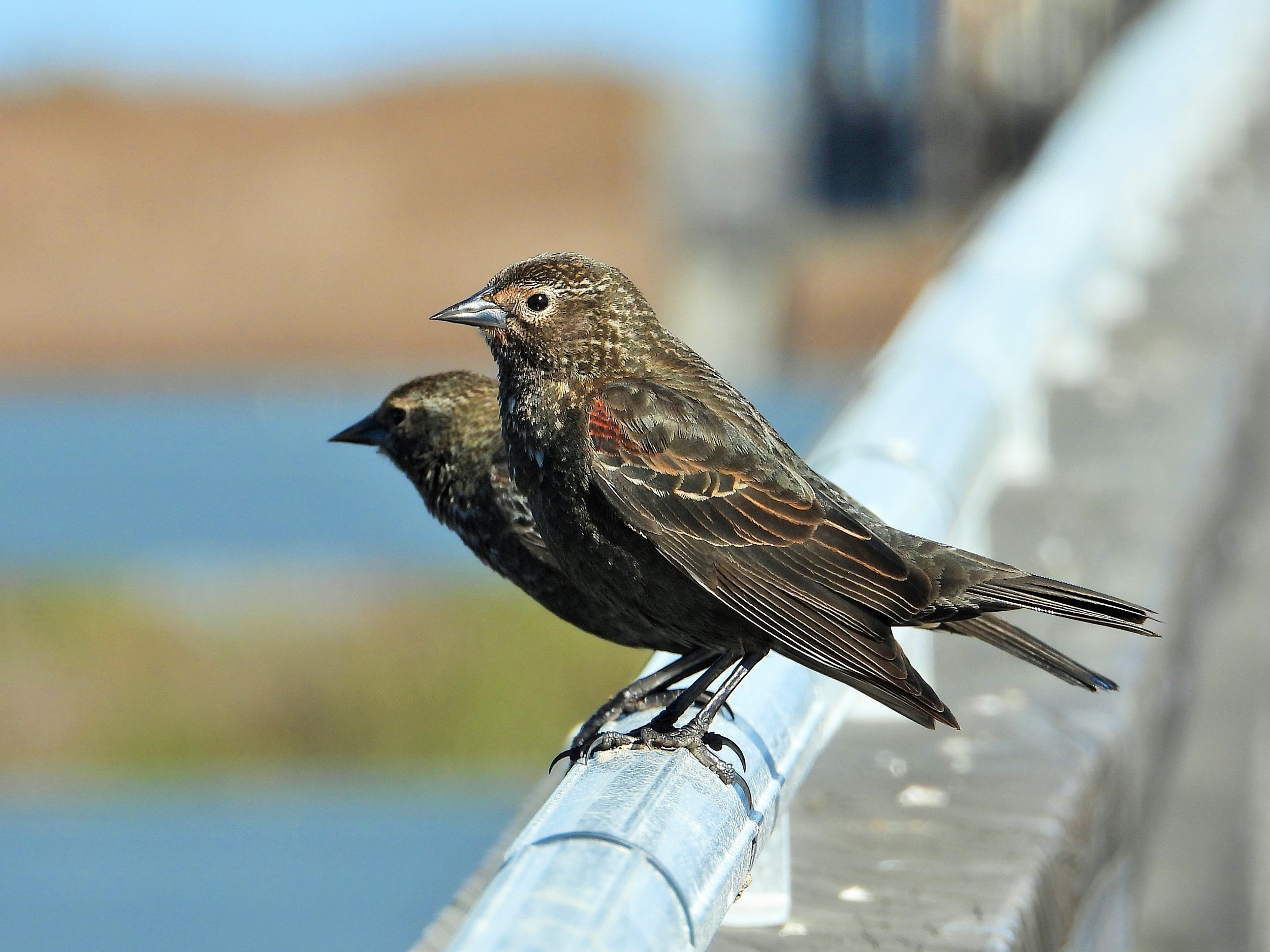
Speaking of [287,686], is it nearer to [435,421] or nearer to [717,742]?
[435,421]

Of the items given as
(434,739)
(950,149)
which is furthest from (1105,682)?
(950,149)

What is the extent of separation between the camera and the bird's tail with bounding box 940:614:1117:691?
8.96 ft

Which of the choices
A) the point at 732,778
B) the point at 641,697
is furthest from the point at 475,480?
the point at 732,778

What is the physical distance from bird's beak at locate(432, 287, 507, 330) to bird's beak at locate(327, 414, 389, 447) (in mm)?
705

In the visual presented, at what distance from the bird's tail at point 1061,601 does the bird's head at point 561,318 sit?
0.74m

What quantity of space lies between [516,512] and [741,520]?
67 centimetres

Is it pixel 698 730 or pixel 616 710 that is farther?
pixel 616 710

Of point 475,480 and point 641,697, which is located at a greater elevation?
point 475,480

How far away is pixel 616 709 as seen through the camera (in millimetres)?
2877

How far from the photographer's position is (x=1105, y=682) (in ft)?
8.90

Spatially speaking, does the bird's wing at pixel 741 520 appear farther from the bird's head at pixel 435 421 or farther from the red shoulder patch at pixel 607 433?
the bird's head at pixel 435 421

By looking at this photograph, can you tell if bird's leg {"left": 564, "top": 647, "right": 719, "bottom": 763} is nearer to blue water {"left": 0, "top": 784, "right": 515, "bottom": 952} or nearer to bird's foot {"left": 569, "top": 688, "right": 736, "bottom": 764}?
bird's foot {"left": 569, "top": 688, "right": 736, "bottom": 764}

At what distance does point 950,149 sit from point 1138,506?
47.4ft

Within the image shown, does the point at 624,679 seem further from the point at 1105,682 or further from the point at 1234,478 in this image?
the point at 1105,682
